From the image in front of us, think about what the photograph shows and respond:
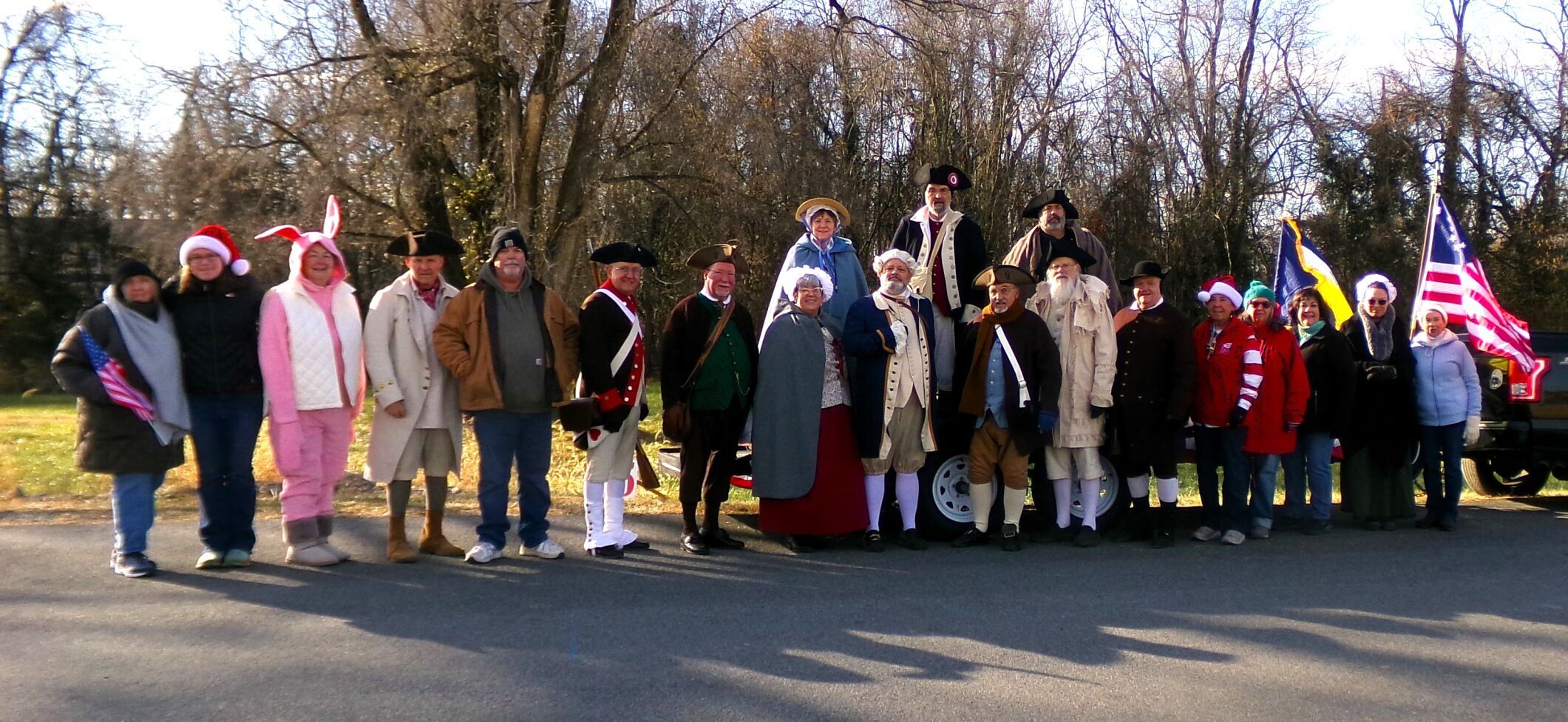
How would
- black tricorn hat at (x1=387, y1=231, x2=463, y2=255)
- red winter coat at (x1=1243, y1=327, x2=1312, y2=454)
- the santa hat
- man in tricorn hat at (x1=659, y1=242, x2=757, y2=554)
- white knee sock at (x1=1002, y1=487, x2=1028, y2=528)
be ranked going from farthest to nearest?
the santa hat
red winter coat at (x1=1243, y1=327, x2=1312, y2=454)
white knee sock at (x1=1002, y1=487, x2=1028, y2=528)
man in tricorn hat at (x1=659, y1=242, x2=757, y2=554)
black tricorn hat at (x1=387, y1=231, x2=463, y2=255)

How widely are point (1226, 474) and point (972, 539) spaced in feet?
6.06

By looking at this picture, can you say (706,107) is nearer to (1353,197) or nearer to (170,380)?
(170,380)

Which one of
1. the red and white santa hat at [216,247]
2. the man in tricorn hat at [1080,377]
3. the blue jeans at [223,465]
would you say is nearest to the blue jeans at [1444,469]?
the man in tricorn hat at [1080,377]

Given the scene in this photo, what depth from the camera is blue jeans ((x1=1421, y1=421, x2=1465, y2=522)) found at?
8086 millimetres

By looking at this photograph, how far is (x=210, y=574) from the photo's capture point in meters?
6.20

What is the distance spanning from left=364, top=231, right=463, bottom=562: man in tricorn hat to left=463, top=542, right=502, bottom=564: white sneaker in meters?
0.23

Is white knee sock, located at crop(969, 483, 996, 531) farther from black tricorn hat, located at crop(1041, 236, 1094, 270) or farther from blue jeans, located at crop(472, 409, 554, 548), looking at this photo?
blue jeans, located at crop(472, 409, 554, 548)

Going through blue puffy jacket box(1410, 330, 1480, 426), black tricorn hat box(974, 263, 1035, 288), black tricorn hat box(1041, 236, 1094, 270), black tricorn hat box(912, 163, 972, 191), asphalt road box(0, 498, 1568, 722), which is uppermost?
black tricorn hat box(912, 163, 972, 191)

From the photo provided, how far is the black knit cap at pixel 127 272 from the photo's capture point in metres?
6.10

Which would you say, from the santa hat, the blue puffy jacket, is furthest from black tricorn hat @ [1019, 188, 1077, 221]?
the blue puffy jacket

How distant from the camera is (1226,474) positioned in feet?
25.4

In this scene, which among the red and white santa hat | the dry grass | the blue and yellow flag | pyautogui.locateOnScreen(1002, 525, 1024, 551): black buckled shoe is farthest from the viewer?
A: the blue and yellow flag

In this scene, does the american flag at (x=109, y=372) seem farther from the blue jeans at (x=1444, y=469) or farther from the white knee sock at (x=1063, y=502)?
the blue jeans at (x=1444, y=469)

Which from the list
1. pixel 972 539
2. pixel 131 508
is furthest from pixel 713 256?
pixel 131 508
